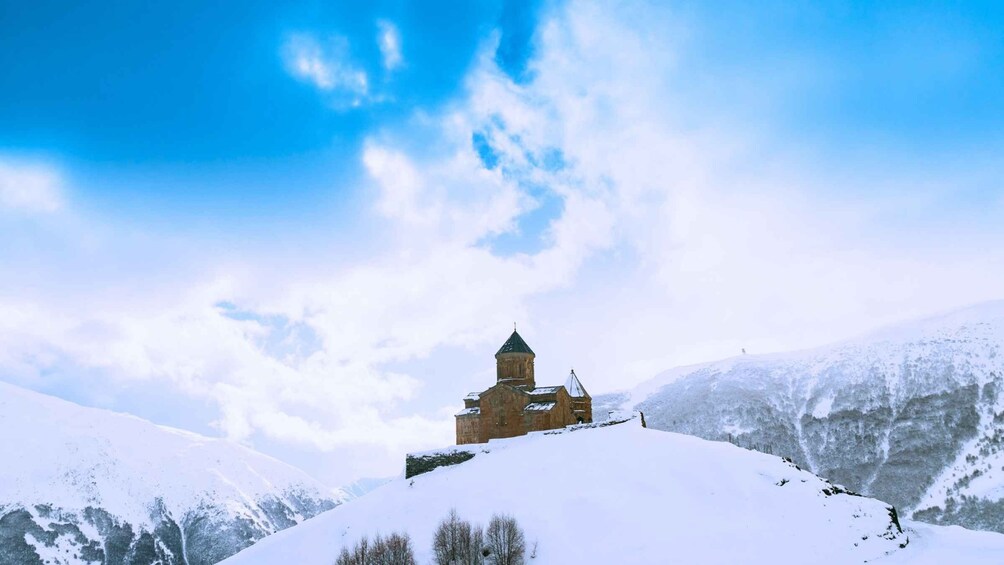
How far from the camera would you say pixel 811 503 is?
38000 mm

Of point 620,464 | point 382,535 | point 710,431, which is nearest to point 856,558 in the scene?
point 620,464

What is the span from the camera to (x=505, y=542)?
116 feet

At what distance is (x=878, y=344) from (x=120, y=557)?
198911 millimetres

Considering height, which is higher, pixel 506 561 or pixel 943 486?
pixel 506 561

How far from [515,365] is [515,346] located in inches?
78.8

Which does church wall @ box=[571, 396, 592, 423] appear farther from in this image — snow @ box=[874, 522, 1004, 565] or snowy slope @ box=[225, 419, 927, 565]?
snow @ box=[874, 522, 1004, 565]

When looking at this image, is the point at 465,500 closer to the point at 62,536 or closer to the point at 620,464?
the point at 620,464

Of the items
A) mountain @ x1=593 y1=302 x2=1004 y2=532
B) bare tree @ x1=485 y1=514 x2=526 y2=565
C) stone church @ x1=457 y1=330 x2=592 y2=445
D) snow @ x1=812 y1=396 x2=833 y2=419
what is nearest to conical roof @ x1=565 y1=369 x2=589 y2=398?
stone church @ x1=457 y1=330 x2=592 y2=445

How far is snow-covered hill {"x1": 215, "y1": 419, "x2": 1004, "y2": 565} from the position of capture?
33781 millimetres

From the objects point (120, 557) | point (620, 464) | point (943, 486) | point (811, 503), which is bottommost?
point (120, 557)

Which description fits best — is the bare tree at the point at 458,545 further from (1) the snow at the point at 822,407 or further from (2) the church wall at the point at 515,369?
(1) the snow at the point at 822,407

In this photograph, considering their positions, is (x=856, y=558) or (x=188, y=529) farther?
(x=188, y=529)

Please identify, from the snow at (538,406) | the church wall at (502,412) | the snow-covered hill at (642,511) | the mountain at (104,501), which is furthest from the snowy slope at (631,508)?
the mountain at (104,501)

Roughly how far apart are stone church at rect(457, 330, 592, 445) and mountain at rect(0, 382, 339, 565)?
12763cm
